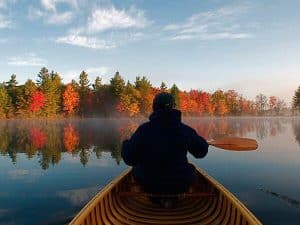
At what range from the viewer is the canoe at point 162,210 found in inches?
276

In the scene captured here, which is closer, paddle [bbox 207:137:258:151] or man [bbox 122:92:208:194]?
man [bbox 122:92:208:194]

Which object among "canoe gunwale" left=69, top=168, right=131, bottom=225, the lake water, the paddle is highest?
the paddle

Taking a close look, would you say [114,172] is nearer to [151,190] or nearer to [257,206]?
[257,206]

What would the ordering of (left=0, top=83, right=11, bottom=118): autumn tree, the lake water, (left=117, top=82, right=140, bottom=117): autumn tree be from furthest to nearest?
(left=117, top=82, right=140, bottom=117): autumn tree
(left=0, top=83, right=11, bottom=118): autumn tree
the lake water

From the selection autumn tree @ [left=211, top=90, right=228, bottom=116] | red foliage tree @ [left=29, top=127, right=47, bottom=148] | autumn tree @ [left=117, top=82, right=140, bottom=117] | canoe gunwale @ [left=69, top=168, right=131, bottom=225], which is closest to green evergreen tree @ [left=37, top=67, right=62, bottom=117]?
autumn tree @ [left=117, top=82, right=140, bottom=117]

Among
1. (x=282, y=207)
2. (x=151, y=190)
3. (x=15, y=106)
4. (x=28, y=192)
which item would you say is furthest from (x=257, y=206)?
(x=15, y=106)

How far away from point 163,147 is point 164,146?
0.03 meters

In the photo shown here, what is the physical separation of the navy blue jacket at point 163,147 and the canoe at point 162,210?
0.66 meters

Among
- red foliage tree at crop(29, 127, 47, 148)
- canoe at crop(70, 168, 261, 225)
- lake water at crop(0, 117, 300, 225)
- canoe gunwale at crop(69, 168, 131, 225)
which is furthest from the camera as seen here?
red foliage tree at crop(29, 127, 47, 148)

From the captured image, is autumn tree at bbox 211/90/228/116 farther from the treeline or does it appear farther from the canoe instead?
the canoe

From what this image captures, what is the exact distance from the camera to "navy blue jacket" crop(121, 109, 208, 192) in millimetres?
6473

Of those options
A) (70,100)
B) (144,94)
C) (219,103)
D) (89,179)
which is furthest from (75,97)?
(89,179)

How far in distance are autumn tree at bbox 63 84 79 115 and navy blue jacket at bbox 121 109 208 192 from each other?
120092mm

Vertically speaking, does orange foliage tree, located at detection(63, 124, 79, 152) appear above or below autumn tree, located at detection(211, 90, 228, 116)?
below
